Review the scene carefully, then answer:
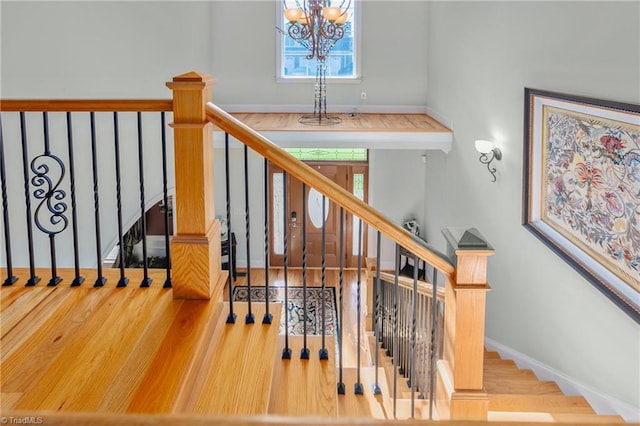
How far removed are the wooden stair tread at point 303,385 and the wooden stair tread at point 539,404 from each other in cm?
153

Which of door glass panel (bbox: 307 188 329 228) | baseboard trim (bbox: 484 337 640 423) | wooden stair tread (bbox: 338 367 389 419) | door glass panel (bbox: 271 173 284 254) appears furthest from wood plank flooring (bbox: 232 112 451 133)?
wooden stair tread (bbox: 338 367 389 419)

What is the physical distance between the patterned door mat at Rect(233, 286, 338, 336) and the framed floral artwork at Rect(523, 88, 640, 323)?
353cm

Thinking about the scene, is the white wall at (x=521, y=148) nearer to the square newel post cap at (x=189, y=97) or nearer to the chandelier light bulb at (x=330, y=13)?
the chandelier light bulb at (x=330, y=13)

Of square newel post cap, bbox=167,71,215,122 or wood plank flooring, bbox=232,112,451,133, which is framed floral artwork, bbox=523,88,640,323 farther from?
wood plank flooring, bbox=232,112,451,133

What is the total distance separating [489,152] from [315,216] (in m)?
4.51

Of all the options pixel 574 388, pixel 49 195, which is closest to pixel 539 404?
pixel 574 388

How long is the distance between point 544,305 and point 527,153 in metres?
1.17

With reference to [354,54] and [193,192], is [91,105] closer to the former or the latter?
[193,192]

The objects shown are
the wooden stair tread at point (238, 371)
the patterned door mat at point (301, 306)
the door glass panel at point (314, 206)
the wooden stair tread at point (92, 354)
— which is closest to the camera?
the wooden stair tread at point (92, 354)

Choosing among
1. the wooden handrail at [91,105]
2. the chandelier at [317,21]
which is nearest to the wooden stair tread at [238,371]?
the wooden handrail at [91,105]

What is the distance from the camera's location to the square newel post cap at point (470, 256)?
2.26 m

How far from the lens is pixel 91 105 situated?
2.42 meters

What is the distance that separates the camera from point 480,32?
593 cm

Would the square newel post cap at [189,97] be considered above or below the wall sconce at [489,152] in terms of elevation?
above
